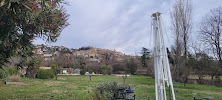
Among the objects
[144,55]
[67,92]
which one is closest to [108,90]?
[67,92]

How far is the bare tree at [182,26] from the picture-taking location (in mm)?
12820

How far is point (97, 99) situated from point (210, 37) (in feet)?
42.7

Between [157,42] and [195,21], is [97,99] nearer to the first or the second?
[157,42]

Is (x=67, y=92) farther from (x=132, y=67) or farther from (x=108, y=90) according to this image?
(x=132, y=67)

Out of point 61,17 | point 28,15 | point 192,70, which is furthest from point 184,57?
point 28,15

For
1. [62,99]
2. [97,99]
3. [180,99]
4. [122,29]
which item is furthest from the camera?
[122,29]

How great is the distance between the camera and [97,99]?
4348mm

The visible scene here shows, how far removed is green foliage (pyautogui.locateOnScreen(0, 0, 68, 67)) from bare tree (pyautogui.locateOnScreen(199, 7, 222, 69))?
1340 centimetres

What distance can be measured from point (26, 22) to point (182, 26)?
1273cm

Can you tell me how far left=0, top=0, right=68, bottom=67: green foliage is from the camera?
2775 mm

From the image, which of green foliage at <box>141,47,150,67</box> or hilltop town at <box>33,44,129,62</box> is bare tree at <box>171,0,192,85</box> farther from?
hilltop town at <box>33,44,129,62</box>

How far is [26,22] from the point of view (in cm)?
309

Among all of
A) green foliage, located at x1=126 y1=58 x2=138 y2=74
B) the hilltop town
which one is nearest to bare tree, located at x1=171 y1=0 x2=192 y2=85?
green foliage, located at x1=126 y1=58 x2=138 y2=74

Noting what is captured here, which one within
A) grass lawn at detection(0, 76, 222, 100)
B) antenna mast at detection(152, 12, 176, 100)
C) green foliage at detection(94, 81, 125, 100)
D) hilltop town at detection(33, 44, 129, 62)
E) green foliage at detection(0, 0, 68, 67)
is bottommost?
grass lawn at detection(0, 76, 222, 100)
